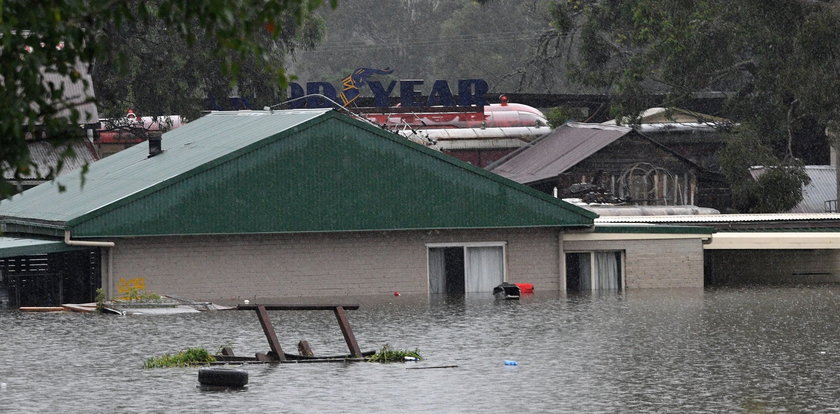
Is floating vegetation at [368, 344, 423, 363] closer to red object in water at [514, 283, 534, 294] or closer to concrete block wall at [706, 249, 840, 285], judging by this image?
red object in water at [514, 283, 534, 294]

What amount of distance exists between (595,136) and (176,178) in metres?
26.5

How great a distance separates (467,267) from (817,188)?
2655 centimetres

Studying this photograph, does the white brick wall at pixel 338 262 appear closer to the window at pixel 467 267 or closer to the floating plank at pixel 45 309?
the window at pixel 467 267

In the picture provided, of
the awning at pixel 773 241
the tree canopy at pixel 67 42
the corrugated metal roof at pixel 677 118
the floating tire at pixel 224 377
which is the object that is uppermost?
the corrugated metal roof at pixel 677 118

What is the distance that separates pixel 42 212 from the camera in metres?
Answer: 45.5

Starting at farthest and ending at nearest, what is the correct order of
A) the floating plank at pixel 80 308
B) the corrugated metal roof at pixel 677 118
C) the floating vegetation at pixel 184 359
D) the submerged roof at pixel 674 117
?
the corrugated metal roof at pixel 677 118, the submerged roof at pixel 674 117, the floating plank at pixel 80 308, the floating vegetation at pixel 184 359

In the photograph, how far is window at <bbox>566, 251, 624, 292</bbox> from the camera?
47531 millimetres

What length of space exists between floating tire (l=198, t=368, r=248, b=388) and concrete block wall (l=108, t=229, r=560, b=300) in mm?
18728

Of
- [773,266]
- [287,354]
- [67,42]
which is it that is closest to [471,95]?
[773,266]

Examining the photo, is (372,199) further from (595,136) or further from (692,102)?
(692,102)

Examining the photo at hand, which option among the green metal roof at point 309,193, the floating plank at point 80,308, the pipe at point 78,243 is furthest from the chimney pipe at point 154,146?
the floating plank at point 80,308

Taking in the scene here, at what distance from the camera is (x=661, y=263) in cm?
4728

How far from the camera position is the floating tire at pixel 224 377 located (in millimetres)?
24281

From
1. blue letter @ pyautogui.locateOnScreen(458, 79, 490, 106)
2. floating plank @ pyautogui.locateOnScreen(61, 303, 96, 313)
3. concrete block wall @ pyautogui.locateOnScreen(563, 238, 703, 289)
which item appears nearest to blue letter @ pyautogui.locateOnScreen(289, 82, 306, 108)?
blue letter @ pyautogui.locateOnScreen(458, 79, 490, 106)
